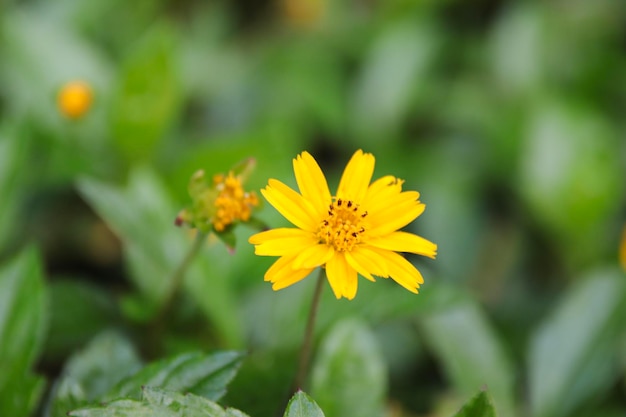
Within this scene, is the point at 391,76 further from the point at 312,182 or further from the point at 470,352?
the point at 312,182

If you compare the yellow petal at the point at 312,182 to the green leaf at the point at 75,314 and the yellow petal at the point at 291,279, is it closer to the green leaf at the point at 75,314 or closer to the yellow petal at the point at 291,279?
the yellow petal at the point at 291,279

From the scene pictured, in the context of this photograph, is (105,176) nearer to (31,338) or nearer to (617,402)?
(31,338)

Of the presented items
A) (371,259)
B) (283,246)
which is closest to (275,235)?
(283,246)

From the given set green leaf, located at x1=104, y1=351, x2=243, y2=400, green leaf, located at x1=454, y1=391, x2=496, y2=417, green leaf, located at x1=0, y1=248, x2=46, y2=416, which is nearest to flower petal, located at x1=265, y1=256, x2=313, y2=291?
green leaf, located at x1=104, y1=351, x2=243, y2=400

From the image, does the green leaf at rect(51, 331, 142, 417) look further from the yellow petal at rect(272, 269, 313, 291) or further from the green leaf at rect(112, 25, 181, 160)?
the green leaf at rect(112, 25, 181, 160)

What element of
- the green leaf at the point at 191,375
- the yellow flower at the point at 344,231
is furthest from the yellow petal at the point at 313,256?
the green leaf at the point at 191,375

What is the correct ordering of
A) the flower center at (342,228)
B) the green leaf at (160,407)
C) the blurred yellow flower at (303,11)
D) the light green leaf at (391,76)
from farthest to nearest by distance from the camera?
the blurred yellow flower at (303,11)
the light green leaf at (391,76)
the flower center at (342,228)
the green leaf at (160,407)
